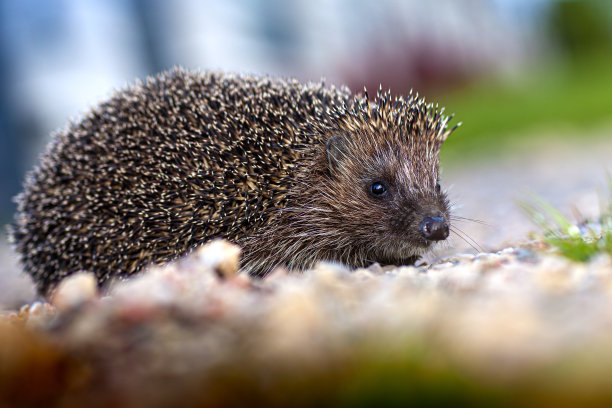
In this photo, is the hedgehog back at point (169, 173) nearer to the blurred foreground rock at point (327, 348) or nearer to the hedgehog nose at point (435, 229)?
the hedgehog nose at point (435, 229)

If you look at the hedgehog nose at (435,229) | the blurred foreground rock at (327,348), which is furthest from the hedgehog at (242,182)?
the blurred foreground rock at (327,348)

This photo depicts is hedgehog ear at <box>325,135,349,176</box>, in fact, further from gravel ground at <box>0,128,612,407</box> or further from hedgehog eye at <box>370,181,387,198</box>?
gravel ground at <box>0,128,612,407</box>

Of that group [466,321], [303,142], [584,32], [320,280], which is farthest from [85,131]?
[584,32]

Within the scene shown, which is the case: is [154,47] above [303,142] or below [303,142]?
above

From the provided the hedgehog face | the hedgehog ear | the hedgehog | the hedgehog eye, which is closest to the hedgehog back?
the hedgehog

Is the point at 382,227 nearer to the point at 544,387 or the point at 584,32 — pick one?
the point at 544,387

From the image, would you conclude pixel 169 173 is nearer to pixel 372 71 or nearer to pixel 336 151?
pixel 336 151

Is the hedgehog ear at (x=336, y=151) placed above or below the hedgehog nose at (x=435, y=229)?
above
